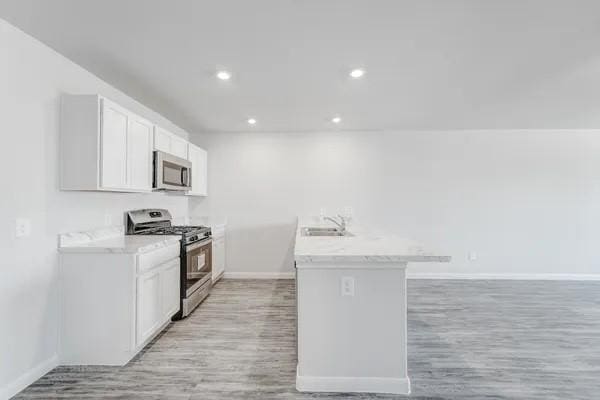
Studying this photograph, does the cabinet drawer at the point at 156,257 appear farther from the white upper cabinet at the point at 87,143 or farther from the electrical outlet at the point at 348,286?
the electrical outlet at the point at 348,286

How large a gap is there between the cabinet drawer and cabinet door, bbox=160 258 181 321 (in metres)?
0.09

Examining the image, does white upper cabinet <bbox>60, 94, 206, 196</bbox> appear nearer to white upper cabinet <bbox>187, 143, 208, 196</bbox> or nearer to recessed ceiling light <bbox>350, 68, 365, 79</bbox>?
white upper cabinet <bbox>187, 143, 208, 196</bbox>

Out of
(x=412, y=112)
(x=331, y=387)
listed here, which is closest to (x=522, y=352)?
(x=331, y=387)

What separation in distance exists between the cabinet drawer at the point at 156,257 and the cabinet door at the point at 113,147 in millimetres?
648

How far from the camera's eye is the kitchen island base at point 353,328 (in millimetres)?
2215

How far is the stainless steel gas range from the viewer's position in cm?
352

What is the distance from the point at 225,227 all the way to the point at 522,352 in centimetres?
418

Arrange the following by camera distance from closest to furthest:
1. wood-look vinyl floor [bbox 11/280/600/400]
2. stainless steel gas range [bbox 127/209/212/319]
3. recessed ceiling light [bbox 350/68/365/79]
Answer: wood-look vinyl floor [bbox 11/280/600/400]
recessed ceiling light [bbox 350/68/365/79]
stainless steel gas range [bbox 127/209/212/319]

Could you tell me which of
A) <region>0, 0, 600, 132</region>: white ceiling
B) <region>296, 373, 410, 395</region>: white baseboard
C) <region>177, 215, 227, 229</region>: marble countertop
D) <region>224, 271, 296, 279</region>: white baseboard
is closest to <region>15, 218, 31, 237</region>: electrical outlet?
<region>0, 0, 600, 132</region>: white ceiling

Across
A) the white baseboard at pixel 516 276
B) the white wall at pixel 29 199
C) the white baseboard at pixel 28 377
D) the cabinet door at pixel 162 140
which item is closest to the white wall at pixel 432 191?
the white baseboard at pixel 516 276

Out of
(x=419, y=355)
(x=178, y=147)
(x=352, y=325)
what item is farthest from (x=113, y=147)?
(x=419, y=355)

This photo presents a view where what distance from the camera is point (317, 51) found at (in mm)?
2545

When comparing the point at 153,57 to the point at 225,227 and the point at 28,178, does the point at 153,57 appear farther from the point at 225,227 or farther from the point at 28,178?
the point at 225,227

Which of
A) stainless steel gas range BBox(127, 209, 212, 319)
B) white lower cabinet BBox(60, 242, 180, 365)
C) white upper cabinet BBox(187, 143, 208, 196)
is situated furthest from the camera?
white upper cabinet BBox(187, 143, 208, 196)
